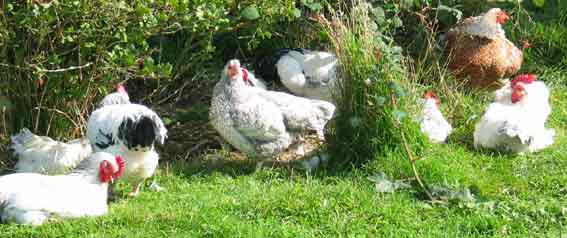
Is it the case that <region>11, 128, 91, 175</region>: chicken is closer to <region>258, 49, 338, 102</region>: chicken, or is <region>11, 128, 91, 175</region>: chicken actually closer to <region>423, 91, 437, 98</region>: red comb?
<region>258, 49, 338, 102</region>: chicken

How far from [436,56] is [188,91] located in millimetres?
2101

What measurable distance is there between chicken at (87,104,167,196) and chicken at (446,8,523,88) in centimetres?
293

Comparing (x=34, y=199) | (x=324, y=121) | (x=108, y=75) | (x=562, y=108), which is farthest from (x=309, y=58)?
(x=34, y=199)

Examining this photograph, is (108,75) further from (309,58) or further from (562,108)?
(562,108)

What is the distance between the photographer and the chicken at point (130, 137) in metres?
6.36

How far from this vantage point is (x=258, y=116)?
686 cm

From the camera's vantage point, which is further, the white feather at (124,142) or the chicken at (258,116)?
the chicken at (258,116)

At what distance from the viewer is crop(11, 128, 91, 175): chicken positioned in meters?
6.83

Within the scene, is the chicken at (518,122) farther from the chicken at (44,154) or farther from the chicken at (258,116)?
the chicken at (44,154)

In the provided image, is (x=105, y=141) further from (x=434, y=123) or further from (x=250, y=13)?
(x=434, y=123)

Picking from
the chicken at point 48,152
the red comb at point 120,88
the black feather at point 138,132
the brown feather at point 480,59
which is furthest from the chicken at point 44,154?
the brown feather at point 480,59

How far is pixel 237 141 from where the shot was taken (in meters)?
6.93

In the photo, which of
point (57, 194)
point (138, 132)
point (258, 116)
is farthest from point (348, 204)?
point (57, 194)

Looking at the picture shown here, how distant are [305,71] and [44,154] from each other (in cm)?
217
